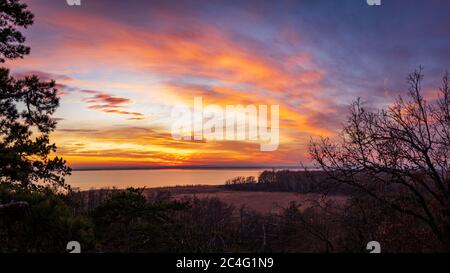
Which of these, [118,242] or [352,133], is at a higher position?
[352,133]

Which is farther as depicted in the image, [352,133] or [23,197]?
[352,133]

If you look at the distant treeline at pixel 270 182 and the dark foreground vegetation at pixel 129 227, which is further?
the distant treeline at pixel 270 182

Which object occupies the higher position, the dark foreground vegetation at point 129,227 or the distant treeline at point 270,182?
the dark foreground vegetation at point 129,227

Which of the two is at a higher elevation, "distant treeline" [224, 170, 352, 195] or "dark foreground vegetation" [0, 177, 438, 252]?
"dark foreground vegetation" [0, 177, 438, 252]

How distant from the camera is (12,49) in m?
14.3

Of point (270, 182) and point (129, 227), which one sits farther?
point (270, 182)

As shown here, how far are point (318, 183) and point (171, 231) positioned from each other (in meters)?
5.76

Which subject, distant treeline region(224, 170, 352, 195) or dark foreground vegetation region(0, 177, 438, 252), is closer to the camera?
dark foreground vegetation region(0, 177, 438, 252)

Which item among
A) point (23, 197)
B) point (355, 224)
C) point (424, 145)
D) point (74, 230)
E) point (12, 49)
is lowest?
point (355, 224)
